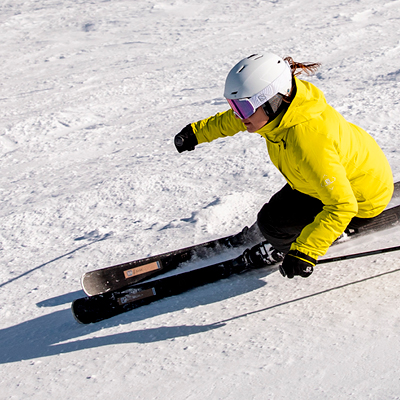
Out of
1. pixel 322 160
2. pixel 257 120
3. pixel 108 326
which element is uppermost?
pixel 257 120

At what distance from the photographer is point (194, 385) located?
236 centimetres

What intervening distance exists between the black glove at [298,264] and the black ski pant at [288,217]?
1.71 feet

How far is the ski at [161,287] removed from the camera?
3209mm

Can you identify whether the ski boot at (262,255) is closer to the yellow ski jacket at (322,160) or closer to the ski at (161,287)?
the ski at (161,287)

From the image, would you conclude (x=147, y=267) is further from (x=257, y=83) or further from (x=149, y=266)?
(x=257, y=83)

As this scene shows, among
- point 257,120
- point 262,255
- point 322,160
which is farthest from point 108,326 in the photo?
point 322,160

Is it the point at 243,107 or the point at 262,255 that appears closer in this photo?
the point at 243,107

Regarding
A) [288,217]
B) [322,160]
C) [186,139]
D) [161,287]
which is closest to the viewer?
[322,160]

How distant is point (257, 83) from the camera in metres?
2.52

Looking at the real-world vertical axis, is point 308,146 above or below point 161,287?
above

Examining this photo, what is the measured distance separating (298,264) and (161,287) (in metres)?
1.23

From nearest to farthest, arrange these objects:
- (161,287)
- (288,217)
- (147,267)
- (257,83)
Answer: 1. (257,83)
2. (288,217)
3. (161,287)
4. (147,267)

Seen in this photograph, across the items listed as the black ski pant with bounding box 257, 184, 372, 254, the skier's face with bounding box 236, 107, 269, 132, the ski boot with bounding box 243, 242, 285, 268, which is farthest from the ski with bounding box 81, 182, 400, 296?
the skier's face with bounding box 236, 107, 269, 132

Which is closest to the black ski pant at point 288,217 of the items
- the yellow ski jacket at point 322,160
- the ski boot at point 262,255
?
the ski boot at point 262,255
